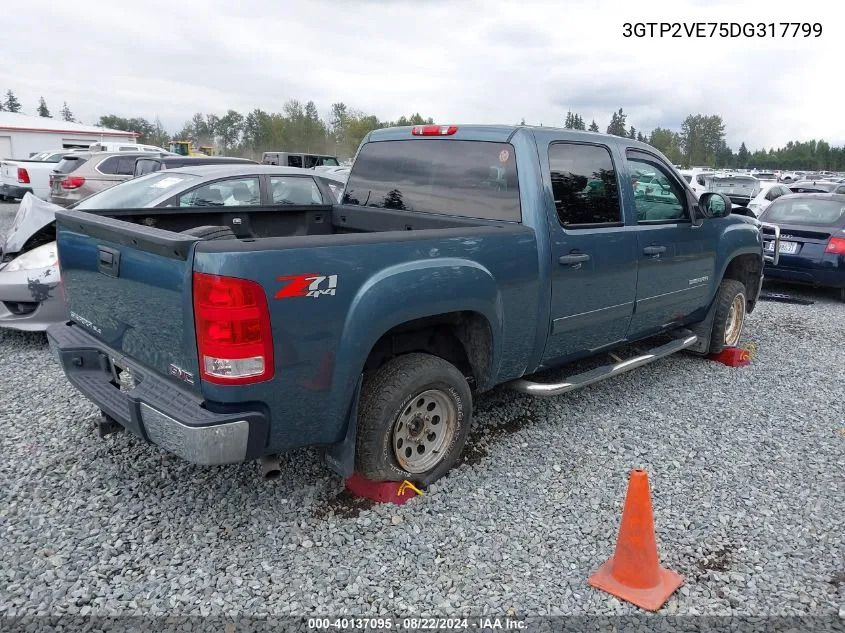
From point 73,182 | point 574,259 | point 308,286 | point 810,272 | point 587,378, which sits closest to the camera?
point 308,286

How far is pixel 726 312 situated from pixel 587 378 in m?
2.26

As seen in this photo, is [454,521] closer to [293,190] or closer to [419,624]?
[419,624]

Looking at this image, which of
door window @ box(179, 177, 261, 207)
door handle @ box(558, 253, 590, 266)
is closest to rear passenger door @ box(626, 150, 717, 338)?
door handle @ box(558, 253, 590, 266)

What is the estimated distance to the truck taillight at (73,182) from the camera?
12883mm

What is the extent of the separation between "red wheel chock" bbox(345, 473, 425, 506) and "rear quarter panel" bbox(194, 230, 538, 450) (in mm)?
470

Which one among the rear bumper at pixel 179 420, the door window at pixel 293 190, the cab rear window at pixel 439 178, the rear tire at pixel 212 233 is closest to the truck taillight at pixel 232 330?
the rear bumper at pixel 179 420

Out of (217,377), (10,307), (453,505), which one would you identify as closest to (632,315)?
(453,505)

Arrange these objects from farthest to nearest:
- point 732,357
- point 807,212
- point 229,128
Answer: point 229,128 → point 807,212 → point 732,357

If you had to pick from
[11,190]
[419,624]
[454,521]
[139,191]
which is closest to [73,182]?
[139,191]

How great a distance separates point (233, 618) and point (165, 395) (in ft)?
3.31

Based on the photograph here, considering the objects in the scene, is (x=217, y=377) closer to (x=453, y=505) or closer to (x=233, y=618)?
(x=233, y=618)

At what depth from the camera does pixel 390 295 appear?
10.1 ft

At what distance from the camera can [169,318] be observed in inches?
114

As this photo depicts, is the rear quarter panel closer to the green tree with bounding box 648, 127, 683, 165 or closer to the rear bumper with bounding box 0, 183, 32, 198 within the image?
the rear bumper with bounding box 0, 183, 32, 198
